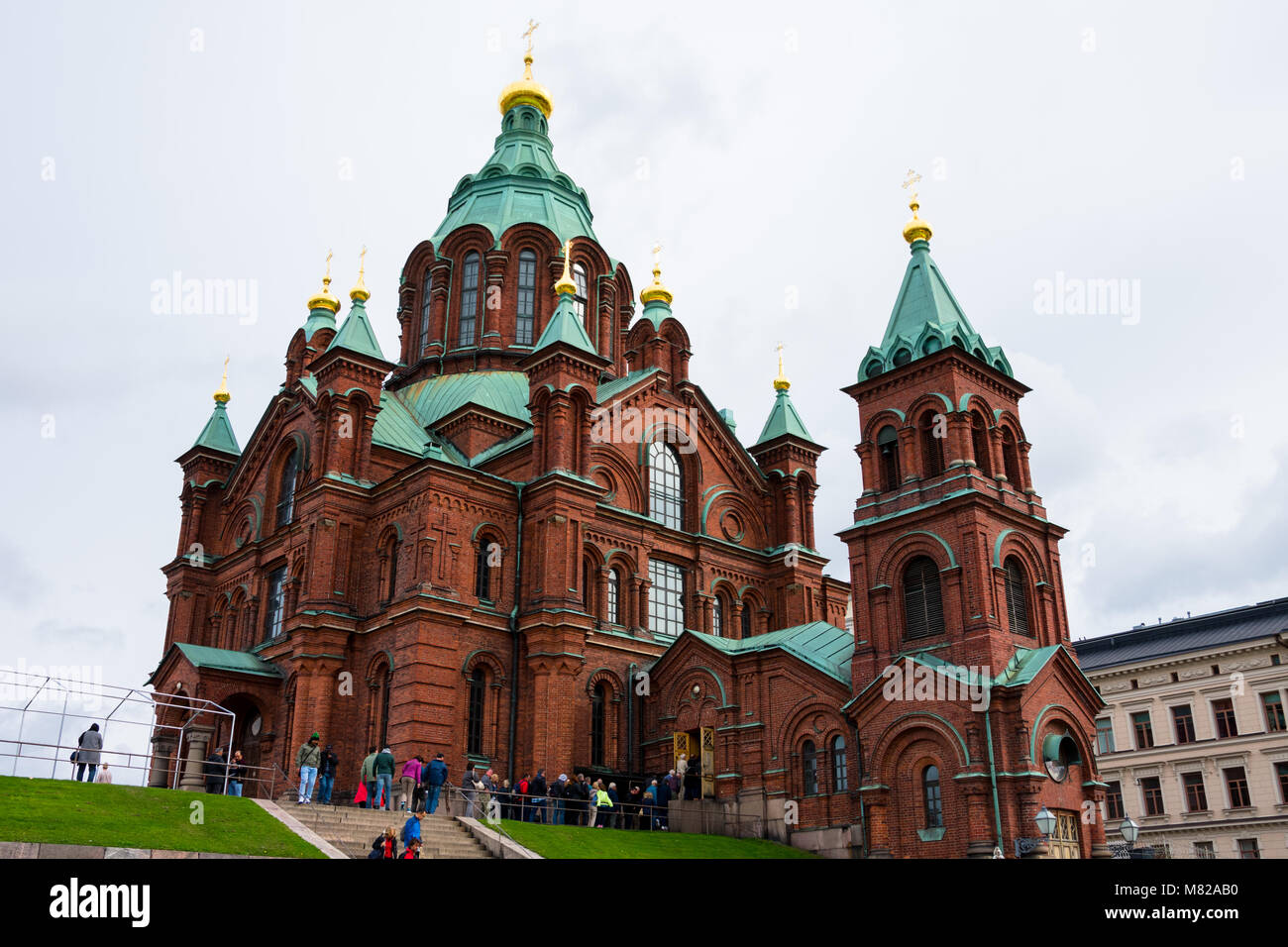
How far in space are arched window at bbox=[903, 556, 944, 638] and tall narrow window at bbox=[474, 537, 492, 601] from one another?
11.2 m

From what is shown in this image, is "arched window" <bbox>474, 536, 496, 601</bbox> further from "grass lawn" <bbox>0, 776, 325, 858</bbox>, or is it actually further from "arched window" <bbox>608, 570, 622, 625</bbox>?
"grass lawn" <bbox>0, 776, 325, 858</bbox>

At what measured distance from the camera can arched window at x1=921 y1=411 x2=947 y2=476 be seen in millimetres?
28875

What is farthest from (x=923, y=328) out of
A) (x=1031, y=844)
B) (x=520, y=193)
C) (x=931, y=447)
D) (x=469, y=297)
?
(x=520, y=193)

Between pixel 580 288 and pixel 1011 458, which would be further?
pixel 580 288

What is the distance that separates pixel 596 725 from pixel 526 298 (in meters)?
17.5

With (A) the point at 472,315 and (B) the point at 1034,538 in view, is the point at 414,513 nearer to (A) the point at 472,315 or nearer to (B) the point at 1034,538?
(A) the point at 472,315

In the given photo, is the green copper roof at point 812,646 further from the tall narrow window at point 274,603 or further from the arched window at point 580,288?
the arched window at point 580,288

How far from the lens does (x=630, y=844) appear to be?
23.5 metres

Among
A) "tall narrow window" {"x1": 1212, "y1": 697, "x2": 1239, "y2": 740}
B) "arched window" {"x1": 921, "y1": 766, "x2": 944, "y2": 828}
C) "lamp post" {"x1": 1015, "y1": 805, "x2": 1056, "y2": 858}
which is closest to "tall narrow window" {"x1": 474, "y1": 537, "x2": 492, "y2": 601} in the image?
"arched window" {"x1": 921, "y1": 766, "x2": 944, "y2": 828}

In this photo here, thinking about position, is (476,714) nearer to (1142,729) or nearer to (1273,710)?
(1142,729)

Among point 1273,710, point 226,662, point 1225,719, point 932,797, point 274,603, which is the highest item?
point 274,603

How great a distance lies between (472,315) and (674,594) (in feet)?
44.2
